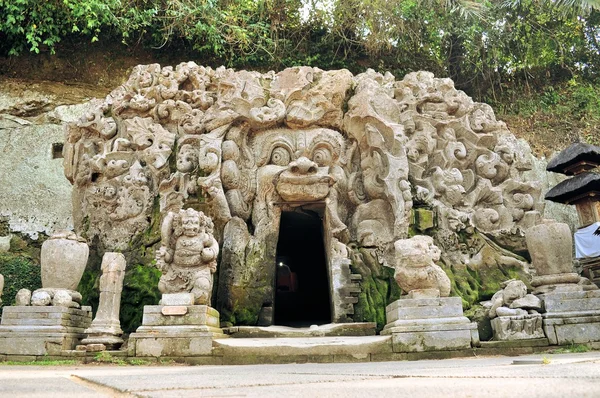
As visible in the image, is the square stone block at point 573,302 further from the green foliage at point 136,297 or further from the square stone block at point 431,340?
the green foliage at point 136,297

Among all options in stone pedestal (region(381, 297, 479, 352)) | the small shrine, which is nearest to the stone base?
stone pedestal (region(381, 297, 479, 352))

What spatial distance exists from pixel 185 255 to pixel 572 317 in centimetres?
481

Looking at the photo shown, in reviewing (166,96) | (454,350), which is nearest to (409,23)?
(166,96)

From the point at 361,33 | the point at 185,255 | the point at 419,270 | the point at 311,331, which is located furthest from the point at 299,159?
the point at 361,33

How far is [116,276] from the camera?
673 centimetres

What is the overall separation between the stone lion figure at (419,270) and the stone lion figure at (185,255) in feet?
8.14

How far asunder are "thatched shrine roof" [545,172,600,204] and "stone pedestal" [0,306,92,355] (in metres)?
7.99

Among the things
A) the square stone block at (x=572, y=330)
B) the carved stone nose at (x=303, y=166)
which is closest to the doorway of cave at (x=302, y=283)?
the carved stone nose at (x=303, y=166)

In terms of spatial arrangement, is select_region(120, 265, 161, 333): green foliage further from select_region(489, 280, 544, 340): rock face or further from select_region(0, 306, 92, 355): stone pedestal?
select_region(489, 280, 544, 340): rock face

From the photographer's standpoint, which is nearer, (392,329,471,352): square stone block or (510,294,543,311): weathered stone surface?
(392,329,471,352): square stone block

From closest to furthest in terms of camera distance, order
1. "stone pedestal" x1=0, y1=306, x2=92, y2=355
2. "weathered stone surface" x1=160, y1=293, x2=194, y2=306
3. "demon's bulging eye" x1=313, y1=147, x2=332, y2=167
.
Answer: "weathered stone surface" x1=160, y1=293, x2=194, y2=306 < "stone pedestal" x1=0, y1=306, x2=92, y2=355 < "demon's bulging eye" x1=313, y1=147, x2=332, y2=167

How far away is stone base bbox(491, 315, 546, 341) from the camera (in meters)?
5.81

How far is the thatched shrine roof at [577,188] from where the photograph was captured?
8414 mm

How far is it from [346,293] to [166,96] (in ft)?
16.6
